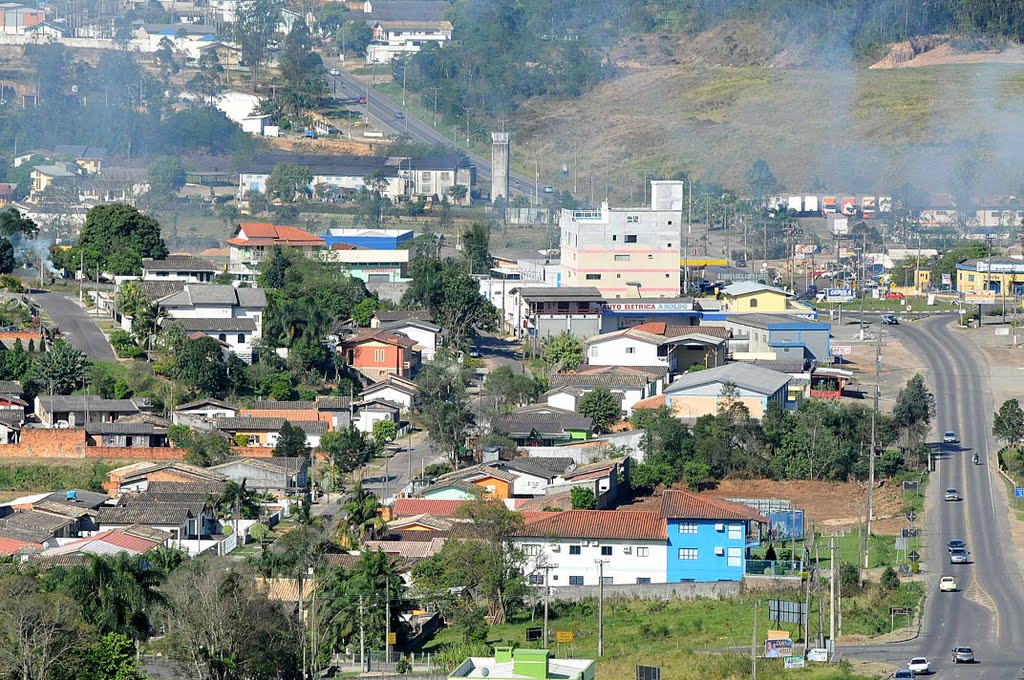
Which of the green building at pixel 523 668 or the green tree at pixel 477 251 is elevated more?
the green tree at pixel 477 251

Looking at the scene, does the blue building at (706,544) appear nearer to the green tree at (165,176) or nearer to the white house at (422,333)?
the white house at (422,333)

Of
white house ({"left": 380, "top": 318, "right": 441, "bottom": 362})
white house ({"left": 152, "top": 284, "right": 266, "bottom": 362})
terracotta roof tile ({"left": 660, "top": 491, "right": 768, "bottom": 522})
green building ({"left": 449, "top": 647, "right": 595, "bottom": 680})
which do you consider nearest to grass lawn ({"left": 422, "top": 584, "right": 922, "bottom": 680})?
terracotta roof tile ({"left": 660, "top": 491, "right": 768, "bottom": 522})

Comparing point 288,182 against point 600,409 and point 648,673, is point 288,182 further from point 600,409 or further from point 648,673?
point 648,673

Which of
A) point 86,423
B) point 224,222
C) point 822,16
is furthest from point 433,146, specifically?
point 86,423

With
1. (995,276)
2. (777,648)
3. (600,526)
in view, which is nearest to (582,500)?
(600,526)

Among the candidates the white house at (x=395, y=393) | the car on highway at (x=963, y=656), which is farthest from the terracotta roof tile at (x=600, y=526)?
the white house at (x=395, y=393)

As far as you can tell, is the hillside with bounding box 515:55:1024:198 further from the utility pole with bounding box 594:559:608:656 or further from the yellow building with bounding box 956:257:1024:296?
the utility pole with bounding box 594:559:608:656

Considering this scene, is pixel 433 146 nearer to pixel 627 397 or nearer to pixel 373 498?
pixel 627 397
